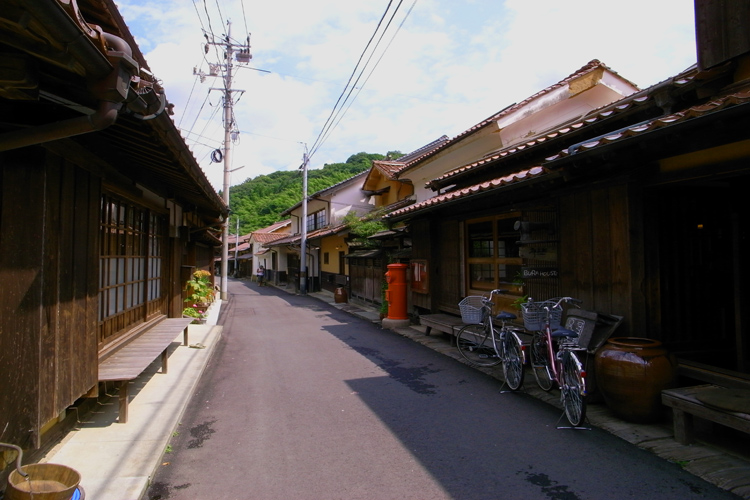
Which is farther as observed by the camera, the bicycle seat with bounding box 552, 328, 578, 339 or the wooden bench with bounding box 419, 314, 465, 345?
the wooden bench with bounding box 419, 314, 465, 345

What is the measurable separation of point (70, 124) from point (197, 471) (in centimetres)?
283

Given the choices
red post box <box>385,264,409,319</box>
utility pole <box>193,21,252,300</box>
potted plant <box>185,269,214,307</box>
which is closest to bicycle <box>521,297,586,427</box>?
red post box <box>385,264,409,319</box>

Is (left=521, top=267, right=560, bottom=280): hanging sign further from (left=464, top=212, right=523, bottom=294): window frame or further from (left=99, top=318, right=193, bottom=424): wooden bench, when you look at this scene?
(left=99, top=318, right=193, bottom=424): wooden bench

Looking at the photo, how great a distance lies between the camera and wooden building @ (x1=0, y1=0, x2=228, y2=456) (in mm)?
2258

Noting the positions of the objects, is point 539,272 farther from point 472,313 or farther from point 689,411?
point 689,411

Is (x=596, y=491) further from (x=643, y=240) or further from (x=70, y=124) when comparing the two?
(x=70, y=124)

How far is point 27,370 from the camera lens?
10.5 feet

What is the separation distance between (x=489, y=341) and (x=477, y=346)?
0.39 meters

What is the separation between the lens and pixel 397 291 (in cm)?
1193

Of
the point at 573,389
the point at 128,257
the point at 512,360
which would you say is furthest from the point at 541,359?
the point at 128,257

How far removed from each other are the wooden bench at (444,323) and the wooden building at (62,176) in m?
5.51

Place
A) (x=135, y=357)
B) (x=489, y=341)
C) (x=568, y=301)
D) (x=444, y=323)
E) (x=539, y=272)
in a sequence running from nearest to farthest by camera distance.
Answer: (x=135, y=357), (x=568, y=301), (x=539, y=272), (x=489, y=341), (x=444, y=323)

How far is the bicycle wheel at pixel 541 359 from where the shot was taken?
5555mm

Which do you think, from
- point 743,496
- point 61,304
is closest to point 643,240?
point 743,496
